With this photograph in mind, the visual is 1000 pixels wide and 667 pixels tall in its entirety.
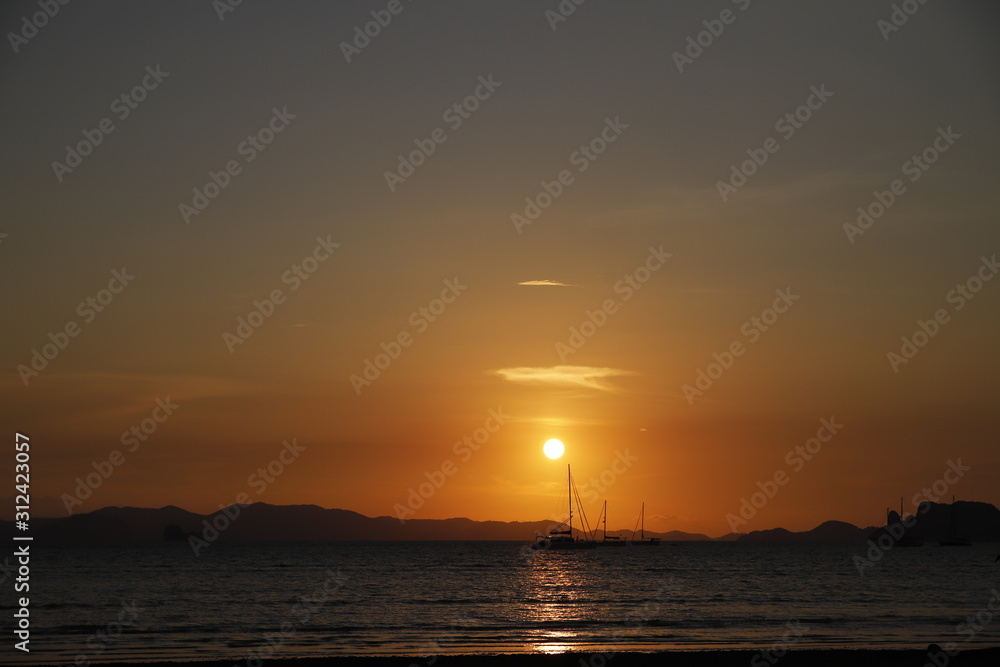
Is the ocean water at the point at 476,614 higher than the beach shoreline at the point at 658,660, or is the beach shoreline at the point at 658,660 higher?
the ocean water at the point at 476,614

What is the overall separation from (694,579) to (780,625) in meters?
53.7

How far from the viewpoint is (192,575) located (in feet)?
344

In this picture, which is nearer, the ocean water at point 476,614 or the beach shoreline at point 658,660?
the beach shoreline at point 658,660

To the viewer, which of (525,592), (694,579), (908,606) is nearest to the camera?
(908,606)

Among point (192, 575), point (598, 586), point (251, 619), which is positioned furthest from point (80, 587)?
point (598, 586)

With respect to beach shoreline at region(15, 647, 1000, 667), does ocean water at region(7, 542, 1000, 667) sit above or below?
above

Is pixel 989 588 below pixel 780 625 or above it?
above

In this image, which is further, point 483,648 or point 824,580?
point 824,580

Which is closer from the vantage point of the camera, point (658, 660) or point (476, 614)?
point (658, 660)

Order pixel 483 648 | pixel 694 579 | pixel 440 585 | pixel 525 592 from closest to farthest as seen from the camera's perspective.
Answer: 1. pixel 483 648
2. pixel 525 592
3. pixel 440 585
4. pixel 694 579

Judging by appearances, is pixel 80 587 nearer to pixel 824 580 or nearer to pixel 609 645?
pixel 609 645

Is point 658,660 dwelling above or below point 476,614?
below

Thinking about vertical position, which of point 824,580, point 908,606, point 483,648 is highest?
point 824,580

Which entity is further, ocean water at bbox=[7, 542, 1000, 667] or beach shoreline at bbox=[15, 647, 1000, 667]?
ocean water at bbox=[7, 542, 1000, 667]
